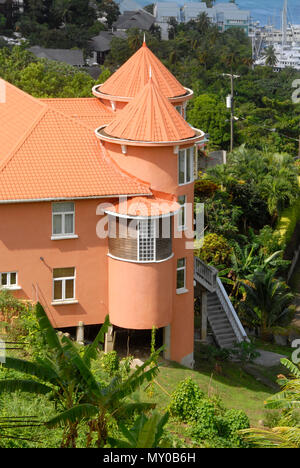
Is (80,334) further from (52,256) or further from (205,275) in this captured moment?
(205,275)

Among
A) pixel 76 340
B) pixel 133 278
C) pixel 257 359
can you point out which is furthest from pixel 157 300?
pixel 257 359

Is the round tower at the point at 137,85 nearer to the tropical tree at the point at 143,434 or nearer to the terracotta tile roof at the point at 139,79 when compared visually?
the terracotta tile roof at the point at 139,79

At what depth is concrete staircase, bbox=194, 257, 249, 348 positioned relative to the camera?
43.3 meters

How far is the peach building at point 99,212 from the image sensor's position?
33.5 m

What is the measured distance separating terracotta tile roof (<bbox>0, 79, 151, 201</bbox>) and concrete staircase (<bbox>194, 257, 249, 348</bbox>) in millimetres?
9955

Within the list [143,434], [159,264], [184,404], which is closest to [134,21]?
[159,264]

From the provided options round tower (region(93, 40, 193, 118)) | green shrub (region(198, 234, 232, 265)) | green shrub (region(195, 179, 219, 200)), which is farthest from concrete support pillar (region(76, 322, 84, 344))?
green shrub (region(195, 179, 219, 200))

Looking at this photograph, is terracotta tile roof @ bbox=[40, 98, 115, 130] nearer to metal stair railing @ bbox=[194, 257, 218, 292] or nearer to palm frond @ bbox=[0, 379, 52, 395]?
metal stair railing @ bbox=[194, 257, 218, 292]

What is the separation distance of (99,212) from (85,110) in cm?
800

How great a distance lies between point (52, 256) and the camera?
34.0 meters

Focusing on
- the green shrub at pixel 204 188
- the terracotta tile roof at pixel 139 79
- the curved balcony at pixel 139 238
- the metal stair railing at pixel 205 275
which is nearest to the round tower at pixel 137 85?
the terracotta tile roof at pixel 139 79

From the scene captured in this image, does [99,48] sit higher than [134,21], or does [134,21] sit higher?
[134,21]

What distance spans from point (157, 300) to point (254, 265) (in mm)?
19004

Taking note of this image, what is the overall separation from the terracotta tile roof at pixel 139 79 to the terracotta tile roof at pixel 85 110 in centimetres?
83
